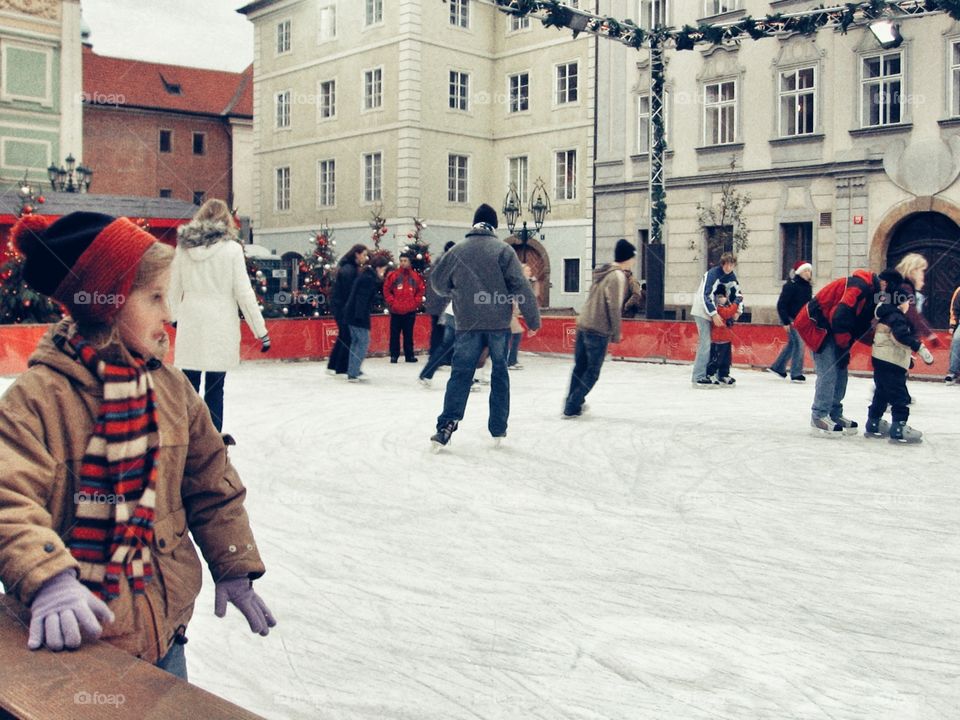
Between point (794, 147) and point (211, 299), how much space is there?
23.3m

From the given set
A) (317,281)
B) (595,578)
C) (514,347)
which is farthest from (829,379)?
(317,281)

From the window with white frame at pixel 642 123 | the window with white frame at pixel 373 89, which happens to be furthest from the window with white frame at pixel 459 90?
the window with white frame at pixel 642 123

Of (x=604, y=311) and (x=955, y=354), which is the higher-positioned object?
(x=604, y=311)

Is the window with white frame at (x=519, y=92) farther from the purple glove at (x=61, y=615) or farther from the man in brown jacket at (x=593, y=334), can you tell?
the purple glove at (x=61, y=615)

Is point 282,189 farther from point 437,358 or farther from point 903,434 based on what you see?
point 903,434

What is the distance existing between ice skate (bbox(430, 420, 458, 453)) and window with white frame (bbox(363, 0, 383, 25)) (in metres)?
31.5

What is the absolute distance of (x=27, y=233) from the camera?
A: 2.27m

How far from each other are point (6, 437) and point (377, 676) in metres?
2.10

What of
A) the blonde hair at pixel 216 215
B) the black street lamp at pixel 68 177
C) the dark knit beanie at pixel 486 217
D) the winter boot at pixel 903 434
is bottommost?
the winter boot at pixel 903 434

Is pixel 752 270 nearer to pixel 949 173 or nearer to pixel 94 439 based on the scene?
pixel 949 173

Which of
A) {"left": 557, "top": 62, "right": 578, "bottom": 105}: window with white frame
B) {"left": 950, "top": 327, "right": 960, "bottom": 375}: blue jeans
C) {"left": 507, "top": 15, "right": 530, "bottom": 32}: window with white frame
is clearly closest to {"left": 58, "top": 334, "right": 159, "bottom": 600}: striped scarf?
{"left": 950, "top": 327, "right": 960, "bottom": 375}: blue jeans

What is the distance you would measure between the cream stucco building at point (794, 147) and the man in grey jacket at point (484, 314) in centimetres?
1709

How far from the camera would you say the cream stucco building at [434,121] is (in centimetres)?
3650

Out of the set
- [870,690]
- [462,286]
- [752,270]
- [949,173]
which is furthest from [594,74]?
[870,690]
